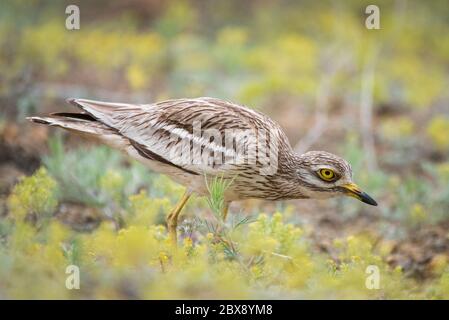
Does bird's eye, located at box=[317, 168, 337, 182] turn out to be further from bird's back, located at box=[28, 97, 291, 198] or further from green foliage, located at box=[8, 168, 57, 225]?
green foliage, located at box=[8, 168, 57, 225]

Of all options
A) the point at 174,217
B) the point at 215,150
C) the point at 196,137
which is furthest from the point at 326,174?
the point at 174,217

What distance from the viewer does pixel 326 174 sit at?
5.80 meters

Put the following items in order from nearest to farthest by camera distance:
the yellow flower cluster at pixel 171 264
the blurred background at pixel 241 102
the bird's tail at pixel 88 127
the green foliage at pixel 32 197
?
1. the yellow flower cluster at pixel 171 264
2. the blurred background at pixel 241 102
3. the green foliage at pixel 32 197
4. the bird's tail at pixel 88 127

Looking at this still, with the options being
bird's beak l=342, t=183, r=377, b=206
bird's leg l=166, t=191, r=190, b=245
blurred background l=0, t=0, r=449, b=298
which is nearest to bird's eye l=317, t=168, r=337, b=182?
bird's beak l=342, t=183, r=377, b=206

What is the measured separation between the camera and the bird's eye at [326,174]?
19.0ft

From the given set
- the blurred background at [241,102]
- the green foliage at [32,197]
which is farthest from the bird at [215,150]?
the green foliage at [32,197]

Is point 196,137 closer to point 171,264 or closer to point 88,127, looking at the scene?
point 88,127

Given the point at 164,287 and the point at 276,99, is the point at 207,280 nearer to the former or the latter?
the point at 164,287

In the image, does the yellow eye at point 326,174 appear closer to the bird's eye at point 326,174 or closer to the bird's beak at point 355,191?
the bird's eye at point 326,174

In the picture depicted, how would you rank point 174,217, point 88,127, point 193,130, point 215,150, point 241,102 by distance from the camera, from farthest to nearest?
point 241,102, point 88,127, point 193,130, point 174,217, point 215,150

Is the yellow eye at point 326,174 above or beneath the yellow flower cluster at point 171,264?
above

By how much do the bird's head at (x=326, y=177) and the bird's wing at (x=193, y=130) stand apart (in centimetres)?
29

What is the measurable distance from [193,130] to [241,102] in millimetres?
3734

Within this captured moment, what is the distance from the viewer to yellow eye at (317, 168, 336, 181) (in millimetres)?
5777
